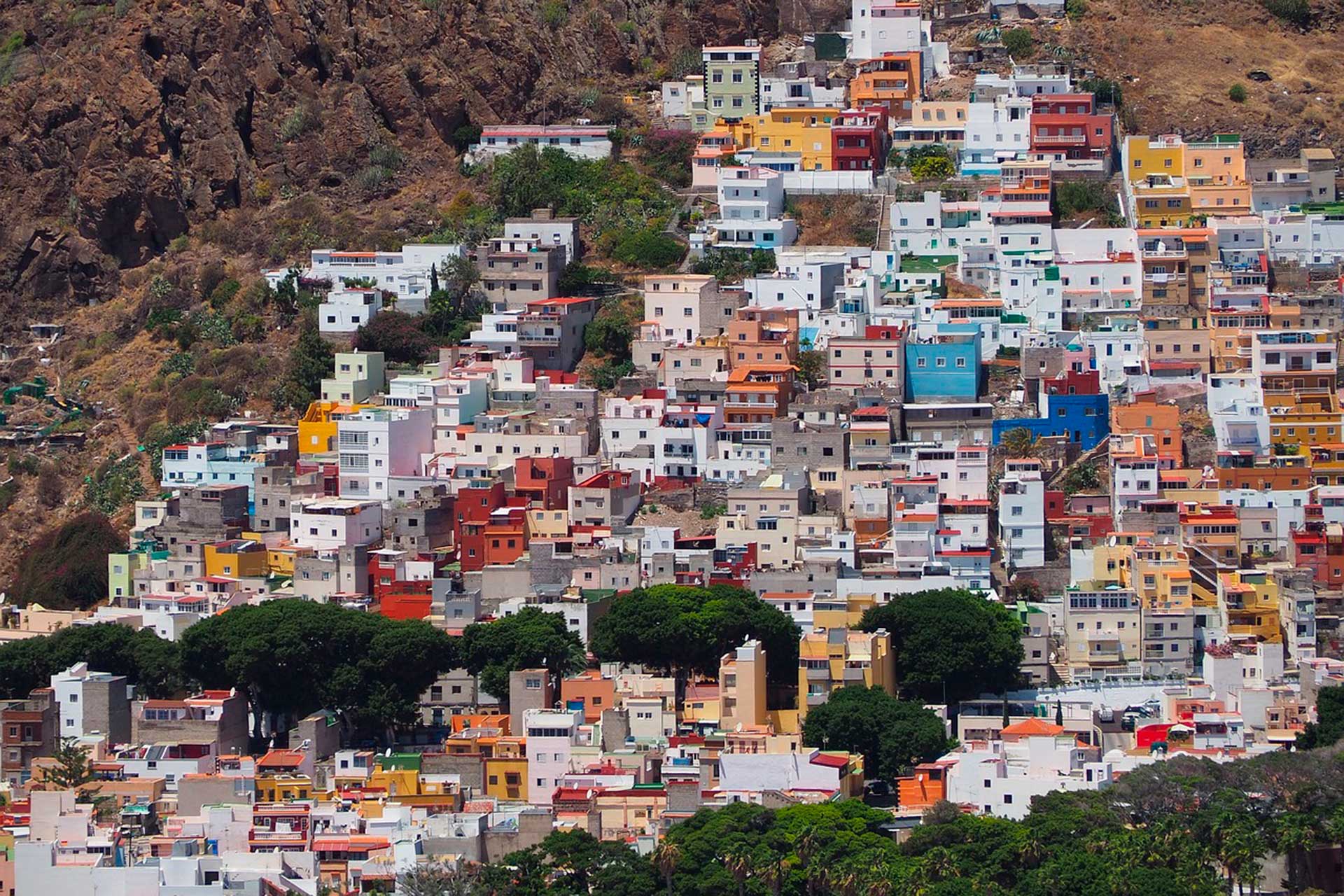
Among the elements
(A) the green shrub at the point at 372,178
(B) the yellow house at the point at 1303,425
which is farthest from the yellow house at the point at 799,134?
(B) the yellow house at the point at 1303,425

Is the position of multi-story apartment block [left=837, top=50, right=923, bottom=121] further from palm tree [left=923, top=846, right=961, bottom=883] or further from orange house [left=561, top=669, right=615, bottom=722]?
palm tree [left=923, top=846, right=961, bottom=883]

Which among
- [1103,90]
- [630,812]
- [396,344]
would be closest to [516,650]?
[630,812]

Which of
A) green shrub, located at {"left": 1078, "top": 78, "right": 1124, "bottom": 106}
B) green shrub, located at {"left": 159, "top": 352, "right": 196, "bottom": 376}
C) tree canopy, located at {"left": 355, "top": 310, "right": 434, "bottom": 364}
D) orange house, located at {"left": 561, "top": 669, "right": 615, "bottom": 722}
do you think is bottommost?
orange house, located at {"left": 561, "top": 669, "right": 615, "bottom": 722}

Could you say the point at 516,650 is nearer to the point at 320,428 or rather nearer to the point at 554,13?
the point at 320,428

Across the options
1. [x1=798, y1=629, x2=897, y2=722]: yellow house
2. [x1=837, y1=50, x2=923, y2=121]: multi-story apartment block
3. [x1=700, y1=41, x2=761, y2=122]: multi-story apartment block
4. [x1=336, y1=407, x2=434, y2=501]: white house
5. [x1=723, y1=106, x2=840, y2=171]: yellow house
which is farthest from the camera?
[x1=700, y1=41, x2=761, y2=122]: multi-story apartment block

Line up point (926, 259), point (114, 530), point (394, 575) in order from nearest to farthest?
point (394, 575) → point (114, 530) → point (926, 259)

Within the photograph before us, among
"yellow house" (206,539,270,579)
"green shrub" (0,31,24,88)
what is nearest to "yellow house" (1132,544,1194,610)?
"yellow house" (206,539,270,579)

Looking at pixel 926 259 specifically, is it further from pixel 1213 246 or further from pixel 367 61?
pixel 367 61

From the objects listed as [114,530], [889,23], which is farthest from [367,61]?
[114,530]
